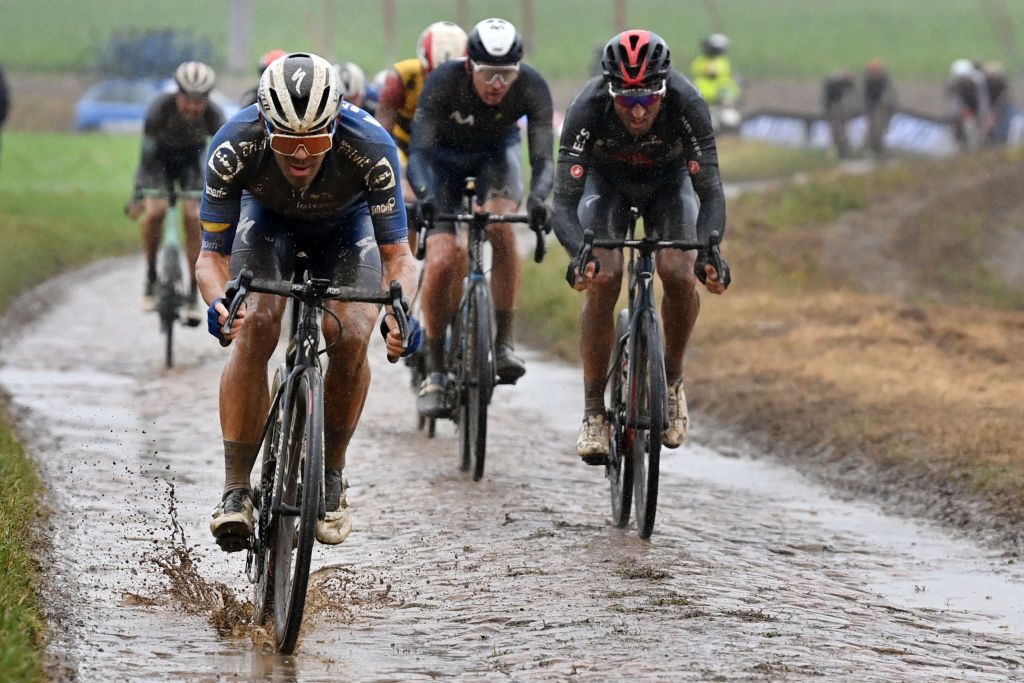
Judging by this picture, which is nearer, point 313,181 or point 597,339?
point 313,181

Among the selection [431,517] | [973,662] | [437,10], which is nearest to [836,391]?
[431,517]

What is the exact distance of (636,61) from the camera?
7.56 meters

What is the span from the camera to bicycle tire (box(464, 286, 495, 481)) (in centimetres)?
909

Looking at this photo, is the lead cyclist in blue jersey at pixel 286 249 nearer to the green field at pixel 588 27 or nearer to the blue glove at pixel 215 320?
the blue glove at pixel 215 320

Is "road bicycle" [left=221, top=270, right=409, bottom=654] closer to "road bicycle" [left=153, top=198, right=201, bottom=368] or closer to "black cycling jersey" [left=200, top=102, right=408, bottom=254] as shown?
"black cycling jersey" [left=200, top=102, right=408, bottom=254]

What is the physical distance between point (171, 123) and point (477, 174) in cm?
444

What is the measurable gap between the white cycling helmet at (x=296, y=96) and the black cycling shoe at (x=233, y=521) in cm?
133

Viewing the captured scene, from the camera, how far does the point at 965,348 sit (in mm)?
13844

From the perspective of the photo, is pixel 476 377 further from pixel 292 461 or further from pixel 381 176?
pixel 292 461

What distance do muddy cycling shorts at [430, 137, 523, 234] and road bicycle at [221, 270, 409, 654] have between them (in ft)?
11.5

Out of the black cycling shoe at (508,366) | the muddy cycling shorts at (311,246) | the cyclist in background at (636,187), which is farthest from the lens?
the black cycling shoe at (508,366)

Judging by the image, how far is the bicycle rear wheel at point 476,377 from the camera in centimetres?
909

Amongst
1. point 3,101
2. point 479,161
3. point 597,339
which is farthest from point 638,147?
point 3,101

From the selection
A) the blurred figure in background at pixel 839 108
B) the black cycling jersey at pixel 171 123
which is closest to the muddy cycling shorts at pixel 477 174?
the black cycling jersey at pixel 171 123
